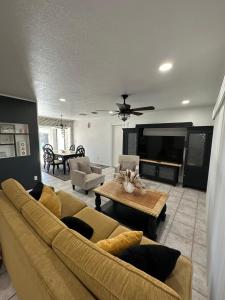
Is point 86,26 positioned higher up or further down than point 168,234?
higher up

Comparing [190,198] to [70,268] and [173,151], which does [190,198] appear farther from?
[70,268]

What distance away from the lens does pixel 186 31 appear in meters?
1.13

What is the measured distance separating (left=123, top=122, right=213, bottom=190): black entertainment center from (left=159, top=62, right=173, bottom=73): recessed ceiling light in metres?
2.52

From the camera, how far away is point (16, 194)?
1468mm

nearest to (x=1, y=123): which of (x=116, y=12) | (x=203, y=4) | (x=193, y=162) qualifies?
(x=116, y=12)

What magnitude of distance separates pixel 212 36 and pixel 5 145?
4.18m

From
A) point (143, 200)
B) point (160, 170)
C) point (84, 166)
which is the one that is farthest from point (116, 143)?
point (143, 200)

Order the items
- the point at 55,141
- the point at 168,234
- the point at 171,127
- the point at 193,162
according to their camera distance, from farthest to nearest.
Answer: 1. the point at 55,141
2. the point at 171,127
3. the point at 193,162
4. the point at 168,234

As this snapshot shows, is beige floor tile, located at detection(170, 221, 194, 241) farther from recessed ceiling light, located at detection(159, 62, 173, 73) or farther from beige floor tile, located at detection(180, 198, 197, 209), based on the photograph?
recessed ceiling light, located at detection(159, 62, 173, 73)

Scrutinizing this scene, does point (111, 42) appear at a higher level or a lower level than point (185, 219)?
higher

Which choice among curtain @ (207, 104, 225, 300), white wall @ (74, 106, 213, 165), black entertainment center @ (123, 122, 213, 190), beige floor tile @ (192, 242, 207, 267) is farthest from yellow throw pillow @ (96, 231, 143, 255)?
white wall @ (74, 106, 213, 165)

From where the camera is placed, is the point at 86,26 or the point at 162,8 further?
the point at 86,26

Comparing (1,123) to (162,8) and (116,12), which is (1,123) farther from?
(162,8)

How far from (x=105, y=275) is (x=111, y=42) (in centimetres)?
176
